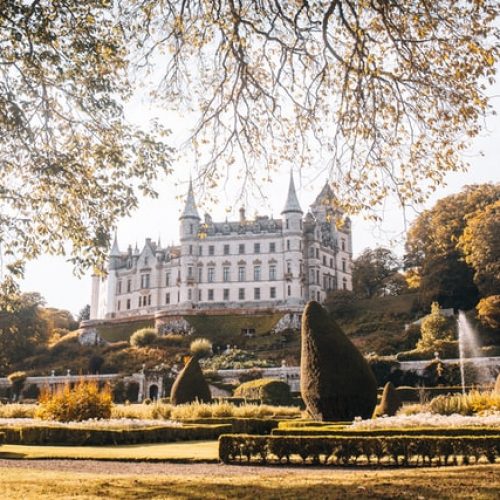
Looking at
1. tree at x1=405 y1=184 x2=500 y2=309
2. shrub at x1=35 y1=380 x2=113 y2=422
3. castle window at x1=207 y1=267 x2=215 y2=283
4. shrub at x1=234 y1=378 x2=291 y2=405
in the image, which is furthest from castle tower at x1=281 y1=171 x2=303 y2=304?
shrub at x1=35 y1=380 x2=113 y2=422

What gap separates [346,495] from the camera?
688 centimetres

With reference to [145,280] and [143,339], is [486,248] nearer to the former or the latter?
[143,339]

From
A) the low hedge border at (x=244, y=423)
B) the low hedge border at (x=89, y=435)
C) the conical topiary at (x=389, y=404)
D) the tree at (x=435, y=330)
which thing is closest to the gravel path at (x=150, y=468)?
the low hedge border at (x=89, y=435)

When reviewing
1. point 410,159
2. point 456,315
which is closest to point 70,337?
point 456,315

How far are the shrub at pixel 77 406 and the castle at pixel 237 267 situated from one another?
4967 cm

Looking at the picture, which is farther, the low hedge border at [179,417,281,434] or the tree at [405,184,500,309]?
the tree at [405,184,500,309]

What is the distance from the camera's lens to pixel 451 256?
171ft

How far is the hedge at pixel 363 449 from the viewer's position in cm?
1070

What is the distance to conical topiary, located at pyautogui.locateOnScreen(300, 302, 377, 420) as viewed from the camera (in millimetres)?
17109

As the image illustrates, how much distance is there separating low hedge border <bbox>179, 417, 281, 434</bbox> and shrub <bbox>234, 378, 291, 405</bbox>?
44.4 feet

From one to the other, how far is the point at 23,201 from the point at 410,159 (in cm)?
659

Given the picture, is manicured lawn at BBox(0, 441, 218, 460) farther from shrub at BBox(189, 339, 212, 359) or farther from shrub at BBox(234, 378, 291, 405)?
shrub at BBox(189, 339, 212, 359)

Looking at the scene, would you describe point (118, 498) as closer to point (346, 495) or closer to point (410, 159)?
point (346, 495)

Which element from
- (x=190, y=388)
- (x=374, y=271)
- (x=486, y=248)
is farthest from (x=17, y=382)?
(x=374, y=271)
